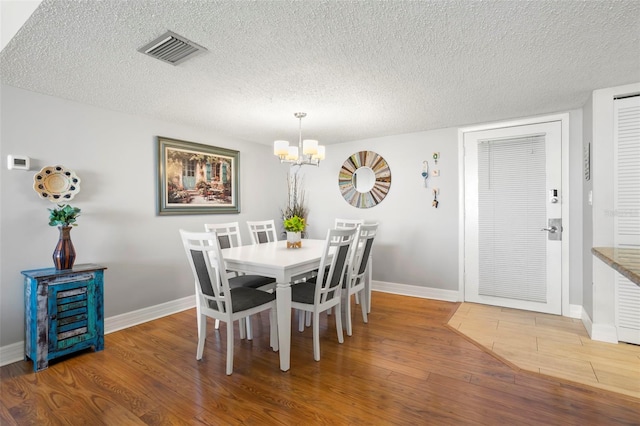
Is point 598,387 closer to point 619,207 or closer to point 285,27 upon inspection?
point 619,207

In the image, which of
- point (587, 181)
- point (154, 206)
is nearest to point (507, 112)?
point (587, 181)

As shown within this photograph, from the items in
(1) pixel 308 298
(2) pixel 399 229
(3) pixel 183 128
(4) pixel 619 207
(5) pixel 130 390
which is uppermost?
(3) pixel 183 128

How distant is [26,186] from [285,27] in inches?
98.8

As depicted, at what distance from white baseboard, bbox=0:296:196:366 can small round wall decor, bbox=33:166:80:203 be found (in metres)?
1.21

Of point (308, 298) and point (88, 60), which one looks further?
point (308, 298)

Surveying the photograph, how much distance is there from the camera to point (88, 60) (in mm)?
2078

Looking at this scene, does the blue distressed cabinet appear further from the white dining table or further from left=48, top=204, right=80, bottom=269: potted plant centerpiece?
the white dining table

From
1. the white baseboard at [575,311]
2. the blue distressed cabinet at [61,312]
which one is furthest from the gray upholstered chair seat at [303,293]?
the white baseboard at [575,311]

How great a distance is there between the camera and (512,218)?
142 inches

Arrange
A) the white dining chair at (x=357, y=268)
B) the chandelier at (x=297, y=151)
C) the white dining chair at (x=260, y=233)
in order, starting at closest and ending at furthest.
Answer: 1. the white dining chair at (x=357, y=268)
2. the chandelier at (x=297, y=151)
3. the white dining chair at (x=260, y=233)

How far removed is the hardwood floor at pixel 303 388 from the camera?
1.76 metres

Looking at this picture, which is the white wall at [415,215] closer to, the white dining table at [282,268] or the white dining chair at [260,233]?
the white dining chair at [260,233]

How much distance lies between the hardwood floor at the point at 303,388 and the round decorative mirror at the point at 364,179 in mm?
2191

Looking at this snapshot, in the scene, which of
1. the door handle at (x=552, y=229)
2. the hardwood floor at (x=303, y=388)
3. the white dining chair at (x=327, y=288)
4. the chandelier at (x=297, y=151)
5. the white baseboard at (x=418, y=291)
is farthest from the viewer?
the white baseboard at (x=418, y=291)
